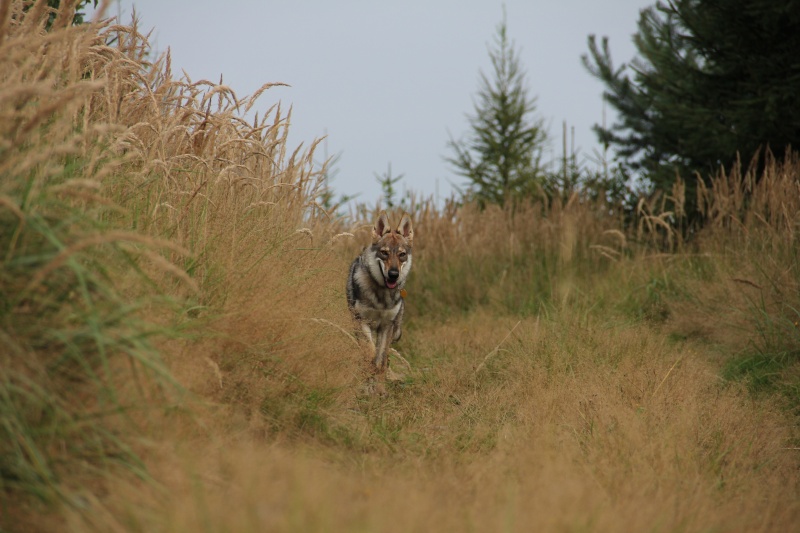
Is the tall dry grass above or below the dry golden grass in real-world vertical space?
above

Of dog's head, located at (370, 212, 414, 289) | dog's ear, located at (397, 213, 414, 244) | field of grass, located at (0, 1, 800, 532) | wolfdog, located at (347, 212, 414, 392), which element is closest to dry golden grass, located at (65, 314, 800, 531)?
field of grass, located at (0, 1, 800, 532)

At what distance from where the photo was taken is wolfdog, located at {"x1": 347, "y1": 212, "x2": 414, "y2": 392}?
6680 millimetres

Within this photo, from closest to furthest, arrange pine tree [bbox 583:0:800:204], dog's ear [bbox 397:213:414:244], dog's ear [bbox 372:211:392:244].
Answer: dog's ear [bbox 372:211:392:244] < dog's ear [bbox 397:213:414:244] < pine tree [bbox 583:0:800:204]

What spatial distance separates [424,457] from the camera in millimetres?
3891

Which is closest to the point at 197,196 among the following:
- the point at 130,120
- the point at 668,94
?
the point at 130,120

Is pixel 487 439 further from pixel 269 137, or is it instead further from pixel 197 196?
pixel 269 137

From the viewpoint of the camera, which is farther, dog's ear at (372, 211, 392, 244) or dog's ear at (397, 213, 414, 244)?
dog's ear at (397, 213, 414, 244)

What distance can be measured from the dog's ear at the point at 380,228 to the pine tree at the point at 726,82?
5.87 meters

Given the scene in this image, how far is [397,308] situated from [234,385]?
321 centimetres

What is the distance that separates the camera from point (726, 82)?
12.4 m

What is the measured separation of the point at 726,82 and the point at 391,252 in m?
8.64

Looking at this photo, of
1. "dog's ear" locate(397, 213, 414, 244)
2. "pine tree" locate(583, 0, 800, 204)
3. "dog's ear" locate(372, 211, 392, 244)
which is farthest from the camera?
"pine tree" locate(583, 0, 800, 204)

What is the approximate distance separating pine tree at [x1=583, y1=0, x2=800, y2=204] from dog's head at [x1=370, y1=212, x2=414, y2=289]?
19.2ft

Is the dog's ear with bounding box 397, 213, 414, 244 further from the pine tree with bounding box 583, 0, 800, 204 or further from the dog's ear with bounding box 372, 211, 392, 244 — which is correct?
the pine tree with bounding box 583, 0, 800, 204
